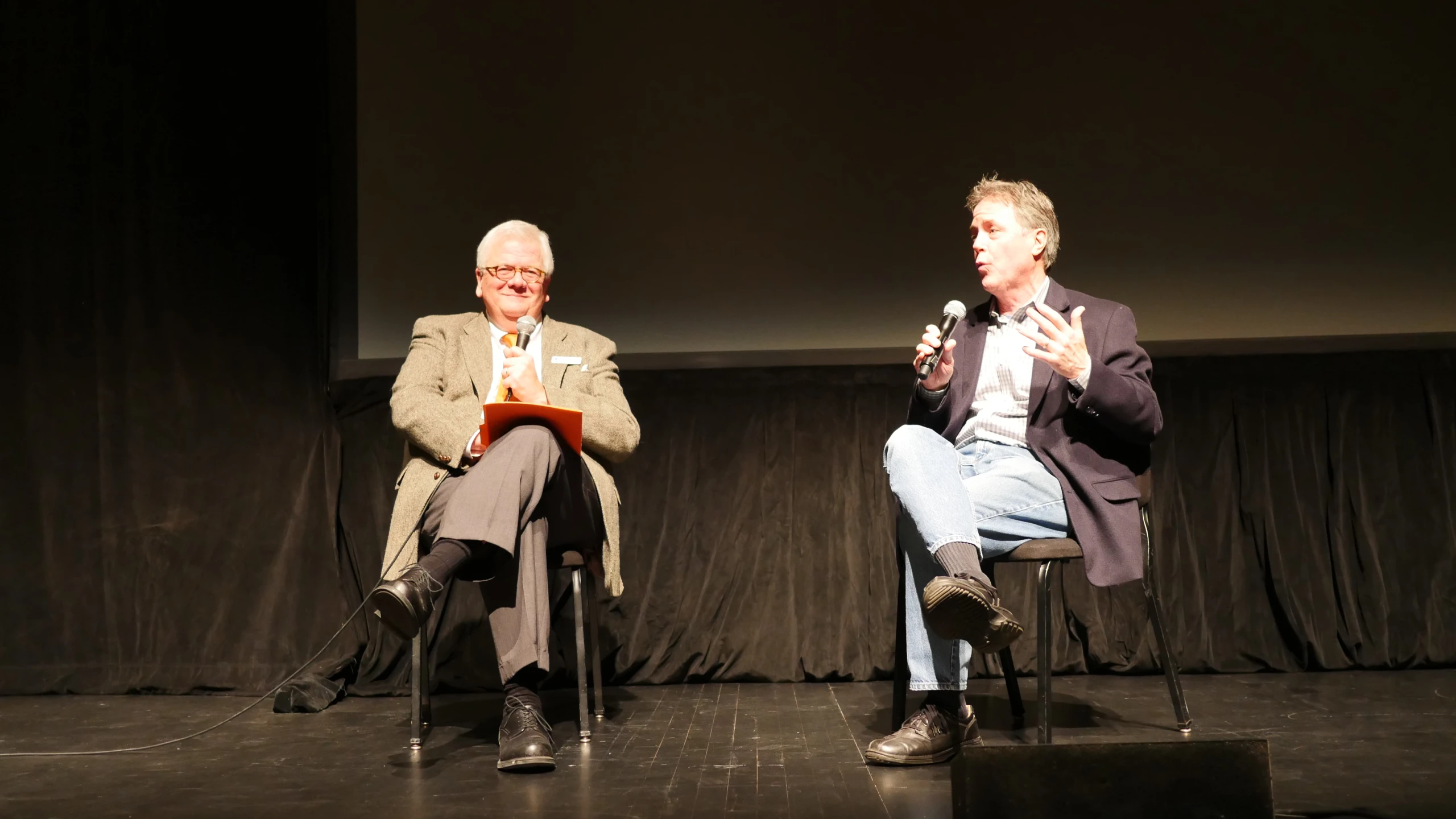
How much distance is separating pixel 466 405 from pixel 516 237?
410mm

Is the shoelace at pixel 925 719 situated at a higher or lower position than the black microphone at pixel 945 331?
lower

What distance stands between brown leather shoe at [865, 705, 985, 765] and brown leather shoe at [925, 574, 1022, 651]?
0.24m

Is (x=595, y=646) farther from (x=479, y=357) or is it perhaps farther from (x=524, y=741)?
(x=479, y=357)

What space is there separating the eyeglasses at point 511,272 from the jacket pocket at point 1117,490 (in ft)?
4.36

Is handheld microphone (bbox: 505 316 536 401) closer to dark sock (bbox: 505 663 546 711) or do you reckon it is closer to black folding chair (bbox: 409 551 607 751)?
black folding chair (bbox: 409 551 607 751)

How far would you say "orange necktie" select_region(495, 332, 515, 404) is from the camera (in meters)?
2.50

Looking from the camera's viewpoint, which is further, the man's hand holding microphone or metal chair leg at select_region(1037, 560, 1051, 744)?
the man's hand holding microphone

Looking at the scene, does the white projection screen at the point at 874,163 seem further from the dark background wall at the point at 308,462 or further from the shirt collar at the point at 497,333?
the shirt collar at the point at 497,333

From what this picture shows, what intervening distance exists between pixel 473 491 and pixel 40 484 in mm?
1786

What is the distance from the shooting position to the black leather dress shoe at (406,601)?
6.49ft

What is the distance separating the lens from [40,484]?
10.6ft

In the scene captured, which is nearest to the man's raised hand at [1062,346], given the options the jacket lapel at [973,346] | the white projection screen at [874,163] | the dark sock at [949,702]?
the jacket lapel at [973,346]

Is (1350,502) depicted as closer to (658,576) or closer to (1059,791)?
(658,576)

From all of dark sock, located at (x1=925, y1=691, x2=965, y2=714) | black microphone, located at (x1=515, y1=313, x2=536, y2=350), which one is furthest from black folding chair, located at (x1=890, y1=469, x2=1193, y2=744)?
black microphone, located at (x1=515, y1=313, x2=536, y2=350)
